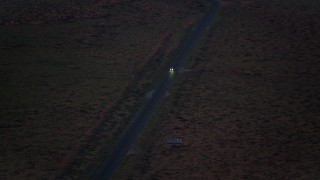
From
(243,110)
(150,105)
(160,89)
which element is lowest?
(243,110)

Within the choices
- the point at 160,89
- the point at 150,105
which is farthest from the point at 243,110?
the point at 160,89

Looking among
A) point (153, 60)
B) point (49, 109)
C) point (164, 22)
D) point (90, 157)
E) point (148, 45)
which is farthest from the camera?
point (164, 22)

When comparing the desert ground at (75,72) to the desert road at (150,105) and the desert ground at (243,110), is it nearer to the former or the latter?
the desert road at (150,105)

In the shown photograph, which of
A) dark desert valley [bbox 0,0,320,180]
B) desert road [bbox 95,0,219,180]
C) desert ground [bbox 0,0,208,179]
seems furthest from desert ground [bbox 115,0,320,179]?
desert ground [bbox 0,0,208,179]

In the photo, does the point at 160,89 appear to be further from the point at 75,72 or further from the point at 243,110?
the point at 75,72

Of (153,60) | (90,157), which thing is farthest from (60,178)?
(153,60)

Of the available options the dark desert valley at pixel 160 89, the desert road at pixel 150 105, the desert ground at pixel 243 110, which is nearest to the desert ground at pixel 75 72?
the dark desert valley at pixel 160 89

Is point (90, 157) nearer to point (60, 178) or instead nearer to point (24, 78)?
point (60, 178)
